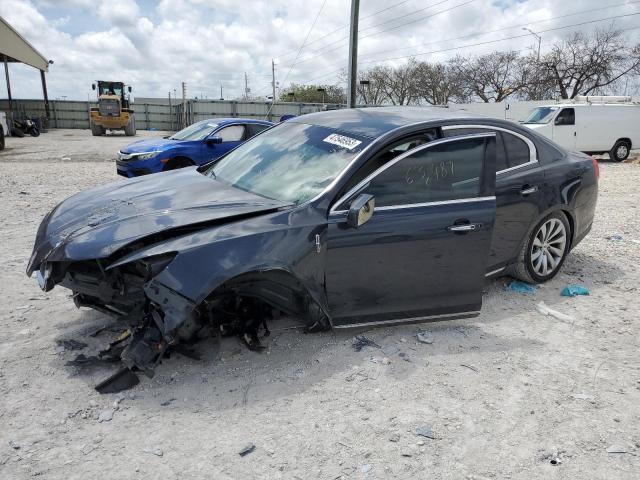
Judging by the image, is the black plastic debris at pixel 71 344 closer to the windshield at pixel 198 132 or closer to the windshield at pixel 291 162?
the windshield at pixel 291 162

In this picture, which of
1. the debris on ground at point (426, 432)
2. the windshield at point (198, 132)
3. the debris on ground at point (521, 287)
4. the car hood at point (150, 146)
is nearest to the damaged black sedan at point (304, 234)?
the debris on ground at point (521, 287)

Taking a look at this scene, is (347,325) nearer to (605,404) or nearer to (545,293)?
(605,404)

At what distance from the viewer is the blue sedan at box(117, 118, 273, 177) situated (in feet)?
33.6

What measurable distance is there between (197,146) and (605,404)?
9173mm

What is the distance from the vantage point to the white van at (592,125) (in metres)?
17.6

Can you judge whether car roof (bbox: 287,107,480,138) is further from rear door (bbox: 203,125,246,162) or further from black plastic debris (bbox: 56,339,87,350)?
rear door (bbox: 203,125,246,162)

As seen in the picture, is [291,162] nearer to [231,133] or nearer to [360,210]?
[360,210]

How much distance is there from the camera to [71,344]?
3.63 m

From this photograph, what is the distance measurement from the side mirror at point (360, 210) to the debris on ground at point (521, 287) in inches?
90.1

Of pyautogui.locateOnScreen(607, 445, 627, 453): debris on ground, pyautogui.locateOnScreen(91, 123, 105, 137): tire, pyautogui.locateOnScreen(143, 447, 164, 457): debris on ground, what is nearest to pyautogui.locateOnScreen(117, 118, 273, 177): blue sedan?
pyautogui.locateOnScreen(143, 447, 164, 457): debris on ground

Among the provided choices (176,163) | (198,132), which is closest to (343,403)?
(176,163)

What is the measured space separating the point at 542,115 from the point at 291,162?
54.6ft

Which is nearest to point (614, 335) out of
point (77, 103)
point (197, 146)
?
point (197, 146)

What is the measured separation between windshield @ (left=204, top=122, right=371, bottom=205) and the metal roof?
33.7m
